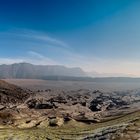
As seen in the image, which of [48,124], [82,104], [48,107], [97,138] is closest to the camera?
[97,138]

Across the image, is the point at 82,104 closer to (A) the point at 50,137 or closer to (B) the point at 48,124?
(B) the point at 48,124

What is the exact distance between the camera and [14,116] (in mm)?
115938

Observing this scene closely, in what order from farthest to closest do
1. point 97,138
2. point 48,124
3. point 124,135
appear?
point 48,124
point 97,138
point 124,135

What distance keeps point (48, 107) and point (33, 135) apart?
101 meters

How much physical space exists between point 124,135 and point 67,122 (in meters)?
55.4

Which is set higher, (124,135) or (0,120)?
(124,135)

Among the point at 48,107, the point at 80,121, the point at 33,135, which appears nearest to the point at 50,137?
the point at 33,135

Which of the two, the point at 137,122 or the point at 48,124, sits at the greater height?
the point at 137,122

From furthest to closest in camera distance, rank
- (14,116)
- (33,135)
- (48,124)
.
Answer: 1. (14,116)
2. (48,124)
3. (33,135)

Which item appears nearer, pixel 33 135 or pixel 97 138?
pixel 97 138

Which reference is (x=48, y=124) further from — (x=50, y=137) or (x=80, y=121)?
(x=50, y=137)

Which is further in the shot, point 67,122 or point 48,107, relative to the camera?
point 48,107

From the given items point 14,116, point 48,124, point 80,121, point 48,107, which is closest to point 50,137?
point 48,124

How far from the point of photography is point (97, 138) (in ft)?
180
